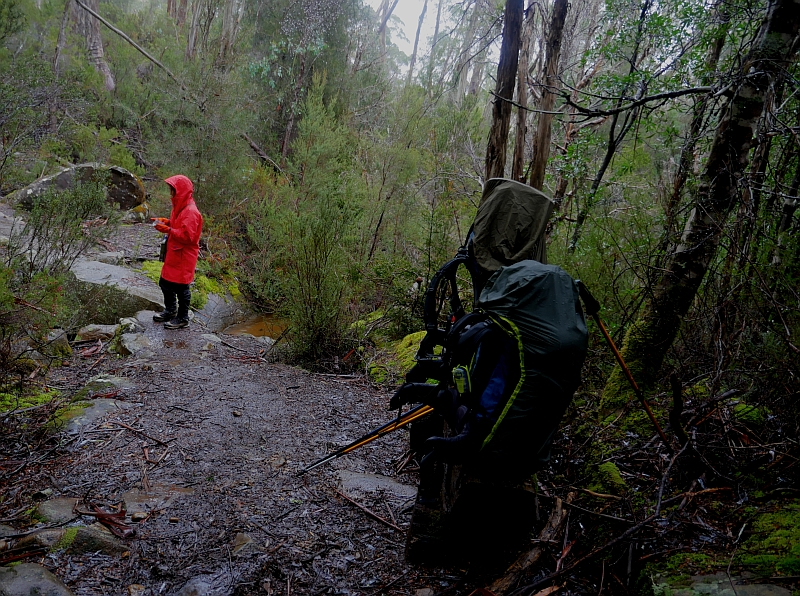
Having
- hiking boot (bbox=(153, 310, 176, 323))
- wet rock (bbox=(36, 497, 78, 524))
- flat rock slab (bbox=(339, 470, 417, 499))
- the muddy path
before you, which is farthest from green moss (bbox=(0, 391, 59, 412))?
hiking boot (bbox=(153, 310, 176, 323))

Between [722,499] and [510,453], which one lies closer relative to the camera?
[510,453]

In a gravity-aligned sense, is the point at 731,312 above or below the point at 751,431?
above

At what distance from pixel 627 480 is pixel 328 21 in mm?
17626

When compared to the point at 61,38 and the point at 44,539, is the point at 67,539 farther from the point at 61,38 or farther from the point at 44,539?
the point at 61,38

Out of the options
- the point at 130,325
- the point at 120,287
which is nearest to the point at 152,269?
the point at 120,287

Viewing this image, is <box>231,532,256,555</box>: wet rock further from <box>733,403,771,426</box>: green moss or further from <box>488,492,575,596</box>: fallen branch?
<box>733,403,771,426</box>: green moss

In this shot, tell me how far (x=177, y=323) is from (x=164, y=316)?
23cm

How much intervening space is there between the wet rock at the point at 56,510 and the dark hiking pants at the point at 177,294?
4351mm

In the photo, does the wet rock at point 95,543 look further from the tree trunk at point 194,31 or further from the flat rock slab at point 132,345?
the tree trunk at point 194,31

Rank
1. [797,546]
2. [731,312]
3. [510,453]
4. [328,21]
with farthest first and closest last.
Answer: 1. [328,21]
2. [731,312]
3. [510,453]
4. [797,546]

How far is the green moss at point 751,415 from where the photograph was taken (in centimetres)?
285

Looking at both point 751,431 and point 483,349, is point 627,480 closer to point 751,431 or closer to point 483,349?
point 751,431

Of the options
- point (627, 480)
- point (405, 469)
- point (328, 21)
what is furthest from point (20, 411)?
point (328, 21)

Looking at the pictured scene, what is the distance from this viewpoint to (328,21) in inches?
651
